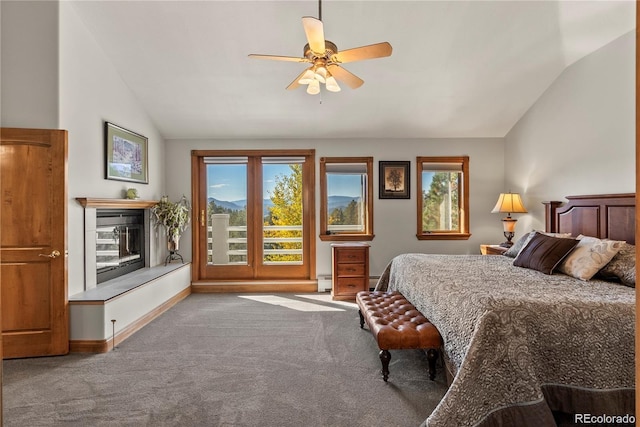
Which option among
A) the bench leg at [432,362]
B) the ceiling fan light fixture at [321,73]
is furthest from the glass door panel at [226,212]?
the bench leg at [432,362]

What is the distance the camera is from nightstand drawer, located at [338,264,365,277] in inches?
187

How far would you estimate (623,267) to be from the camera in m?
2.57

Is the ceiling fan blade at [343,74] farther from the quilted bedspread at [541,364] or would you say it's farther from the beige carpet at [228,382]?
the beige carpet at [228,382]

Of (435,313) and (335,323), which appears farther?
(335,323)

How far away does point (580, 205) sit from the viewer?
12.0 ft

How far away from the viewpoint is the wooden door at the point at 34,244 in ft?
9.57

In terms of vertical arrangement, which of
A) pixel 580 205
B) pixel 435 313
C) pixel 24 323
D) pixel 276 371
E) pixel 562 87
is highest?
pixel 562 87

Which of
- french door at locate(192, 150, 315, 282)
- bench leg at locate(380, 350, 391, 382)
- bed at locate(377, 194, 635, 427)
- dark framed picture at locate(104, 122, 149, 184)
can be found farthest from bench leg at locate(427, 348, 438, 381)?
dark framed picture at locate(104, 122, 149, 184)

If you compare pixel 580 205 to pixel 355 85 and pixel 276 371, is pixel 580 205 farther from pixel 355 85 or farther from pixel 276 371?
pixel 276 371

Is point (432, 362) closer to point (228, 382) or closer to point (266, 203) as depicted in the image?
point (228, 382)

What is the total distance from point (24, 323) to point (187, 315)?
1.50m

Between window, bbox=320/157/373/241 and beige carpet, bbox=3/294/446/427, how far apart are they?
1978 mm

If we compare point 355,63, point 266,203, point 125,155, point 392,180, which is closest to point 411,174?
point 392,180

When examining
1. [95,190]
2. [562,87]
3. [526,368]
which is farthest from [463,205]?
[95,190]
